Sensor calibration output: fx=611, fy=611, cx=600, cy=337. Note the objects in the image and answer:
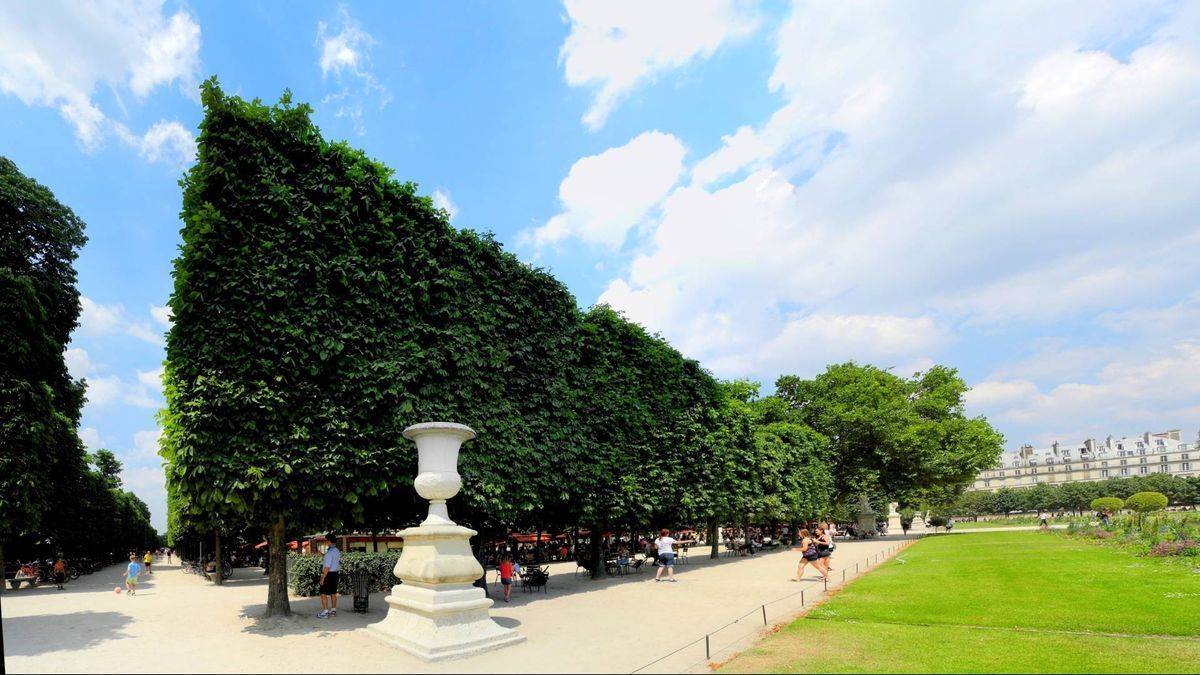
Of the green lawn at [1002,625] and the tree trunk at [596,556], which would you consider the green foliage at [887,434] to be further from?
the tree trunk at [596,556]

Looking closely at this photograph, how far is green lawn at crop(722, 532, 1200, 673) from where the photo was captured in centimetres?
874

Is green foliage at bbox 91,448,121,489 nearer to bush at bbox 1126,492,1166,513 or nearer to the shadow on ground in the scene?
the shadow on ground

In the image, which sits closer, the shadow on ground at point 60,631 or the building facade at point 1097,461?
the shadow on ground at point 60,631

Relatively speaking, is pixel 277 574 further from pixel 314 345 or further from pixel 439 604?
pixel 439 604

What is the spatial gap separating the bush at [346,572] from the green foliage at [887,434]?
34.5m

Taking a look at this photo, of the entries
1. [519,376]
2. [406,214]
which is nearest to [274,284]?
[406,214]

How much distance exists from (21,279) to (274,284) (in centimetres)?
792

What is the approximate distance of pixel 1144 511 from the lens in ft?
141

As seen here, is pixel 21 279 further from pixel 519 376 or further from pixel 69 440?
pixel 519 376

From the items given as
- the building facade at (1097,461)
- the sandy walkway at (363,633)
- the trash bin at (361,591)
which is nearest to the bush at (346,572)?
the sandy walkway at (363,633)

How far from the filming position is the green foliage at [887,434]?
43969 millimetres

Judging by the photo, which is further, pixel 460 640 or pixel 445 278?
pixel 445 278

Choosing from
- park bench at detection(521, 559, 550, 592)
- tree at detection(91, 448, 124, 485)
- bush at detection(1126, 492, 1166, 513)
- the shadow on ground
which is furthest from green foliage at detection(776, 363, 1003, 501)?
tree at detection(91, 448, 124, 485)

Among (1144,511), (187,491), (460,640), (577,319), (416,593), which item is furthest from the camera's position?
(1144,511)
